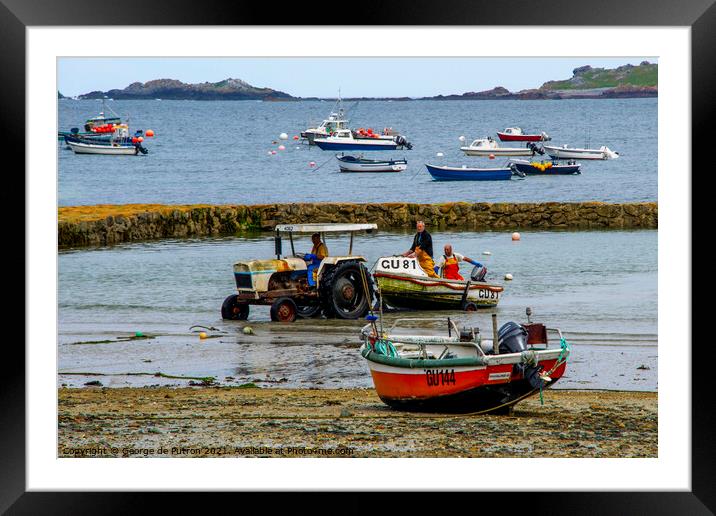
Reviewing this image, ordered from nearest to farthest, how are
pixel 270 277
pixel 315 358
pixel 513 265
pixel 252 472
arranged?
pixel 252 472 → pixel 315 358 → pixel 270 277 → pixel 513 265

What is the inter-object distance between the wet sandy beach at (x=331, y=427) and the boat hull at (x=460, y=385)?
0.53ft

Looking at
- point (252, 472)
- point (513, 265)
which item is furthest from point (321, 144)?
point (252, 472)

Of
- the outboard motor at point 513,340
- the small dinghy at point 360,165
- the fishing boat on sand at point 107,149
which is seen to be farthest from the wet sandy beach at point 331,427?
the small dinghy at point 360,165

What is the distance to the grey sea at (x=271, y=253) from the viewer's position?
15.9 metres

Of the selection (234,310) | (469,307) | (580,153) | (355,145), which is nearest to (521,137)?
(580,153)

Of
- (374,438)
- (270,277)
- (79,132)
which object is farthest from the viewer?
(79,132)

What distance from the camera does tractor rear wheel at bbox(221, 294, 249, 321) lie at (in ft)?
63.3
